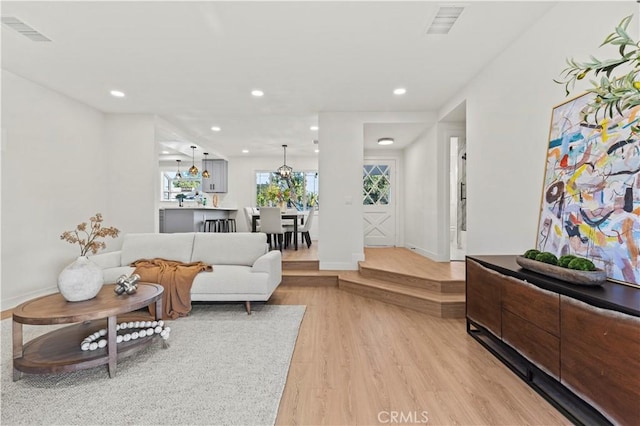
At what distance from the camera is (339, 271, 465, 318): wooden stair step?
3480 millimetres

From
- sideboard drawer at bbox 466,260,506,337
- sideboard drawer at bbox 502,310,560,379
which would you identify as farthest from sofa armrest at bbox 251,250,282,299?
sideboard drawer at bbox 502,310,560,379

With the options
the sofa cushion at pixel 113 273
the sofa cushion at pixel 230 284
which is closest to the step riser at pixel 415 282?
the sofa cushion at pixel 230 284

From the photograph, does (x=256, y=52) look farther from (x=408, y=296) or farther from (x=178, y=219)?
(x=178, y=219)

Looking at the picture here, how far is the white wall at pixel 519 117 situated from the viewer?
2.29 meters

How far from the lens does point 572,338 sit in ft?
5.56

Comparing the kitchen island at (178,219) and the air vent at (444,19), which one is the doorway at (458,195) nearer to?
the air vent at (444,19)

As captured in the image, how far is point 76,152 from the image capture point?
183 inches

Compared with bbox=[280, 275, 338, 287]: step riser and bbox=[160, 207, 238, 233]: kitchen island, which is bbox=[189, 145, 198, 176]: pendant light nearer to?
bbox=[160, 207, 238, 233]: kitchen island

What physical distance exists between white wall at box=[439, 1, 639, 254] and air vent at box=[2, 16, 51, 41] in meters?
4.57

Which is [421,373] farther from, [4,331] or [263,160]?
[263,160]

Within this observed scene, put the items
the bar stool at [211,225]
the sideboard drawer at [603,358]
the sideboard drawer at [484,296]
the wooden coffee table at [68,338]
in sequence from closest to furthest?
the sideboard drawer at [603,358], the wooden coffee table at [68,338], the sideboard drawer at [484,296], the bar stool at [211,225]

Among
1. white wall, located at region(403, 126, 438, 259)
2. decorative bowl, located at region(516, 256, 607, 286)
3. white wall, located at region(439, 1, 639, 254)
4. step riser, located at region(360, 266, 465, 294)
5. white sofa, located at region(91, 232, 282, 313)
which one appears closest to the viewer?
decorative bowl, located at region(516, 256, 607, 286)

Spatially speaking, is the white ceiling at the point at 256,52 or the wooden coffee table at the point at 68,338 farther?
the white ceiling at the point at 256,52

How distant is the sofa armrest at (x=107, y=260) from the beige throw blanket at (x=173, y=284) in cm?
46
